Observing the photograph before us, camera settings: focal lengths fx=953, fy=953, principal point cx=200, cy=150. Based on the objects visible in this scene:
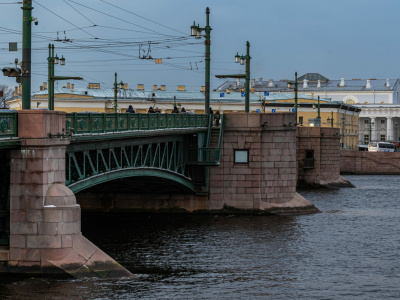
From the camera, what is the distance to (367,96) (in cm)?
13812

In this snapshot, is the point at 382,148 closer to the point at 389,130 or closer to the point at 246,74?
the point at 389,130

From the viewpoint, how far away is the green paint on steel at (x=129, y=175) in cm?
2386

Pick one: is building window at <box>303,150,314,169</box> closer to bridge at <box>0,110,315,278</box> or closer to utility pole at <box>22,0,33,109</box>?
bridge at <box>0,110,315,278</box>

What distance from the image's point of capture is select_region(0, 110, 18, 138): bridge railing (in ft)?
63.9

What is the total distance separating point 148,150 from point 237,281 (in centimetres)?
881

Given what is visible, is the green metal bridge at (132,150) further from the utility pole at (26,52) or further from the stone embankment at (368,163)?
the stone embankment at (368,163)

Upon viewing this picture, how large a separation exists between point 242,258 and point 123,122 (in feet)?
16.4

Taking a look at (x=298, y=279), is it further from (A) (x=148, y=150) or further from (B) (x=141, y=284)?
(A) (x=148, y=150)

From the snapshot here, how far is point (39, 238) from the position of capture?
20.4 meters

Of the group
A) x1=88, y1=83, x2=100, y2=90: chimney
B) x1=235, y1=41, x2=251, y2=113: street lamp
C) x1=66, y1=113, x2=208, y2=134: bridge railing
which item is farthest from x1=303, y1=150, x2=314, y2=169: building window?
x1=88, y1=83, x2=100, y2=90: chimney

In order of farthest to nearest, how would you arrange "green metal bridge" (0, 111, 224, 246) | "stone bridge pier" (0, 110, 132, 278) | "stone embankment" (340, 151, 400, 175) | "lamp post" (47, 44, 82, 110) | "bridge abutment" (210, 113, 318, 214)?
"stone embankment" (340, 151, 400, 175)
"bridge abutment" (210, 113, 318, 214)
"lamp post" (47, 44, 82, 110)
"green metal bridge" (0, 111, 224, 246)
"stone bridge pier" (0, 110, 132, 278)

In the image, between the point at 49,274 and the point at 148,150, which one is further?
the point at 148,150

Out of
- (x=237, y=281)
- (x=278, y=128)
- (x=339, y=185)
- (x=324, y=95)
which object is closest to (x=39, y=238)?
(x=237, y=281)

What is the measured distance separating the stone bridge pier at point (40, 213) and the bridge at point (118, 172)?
21 millimetres
